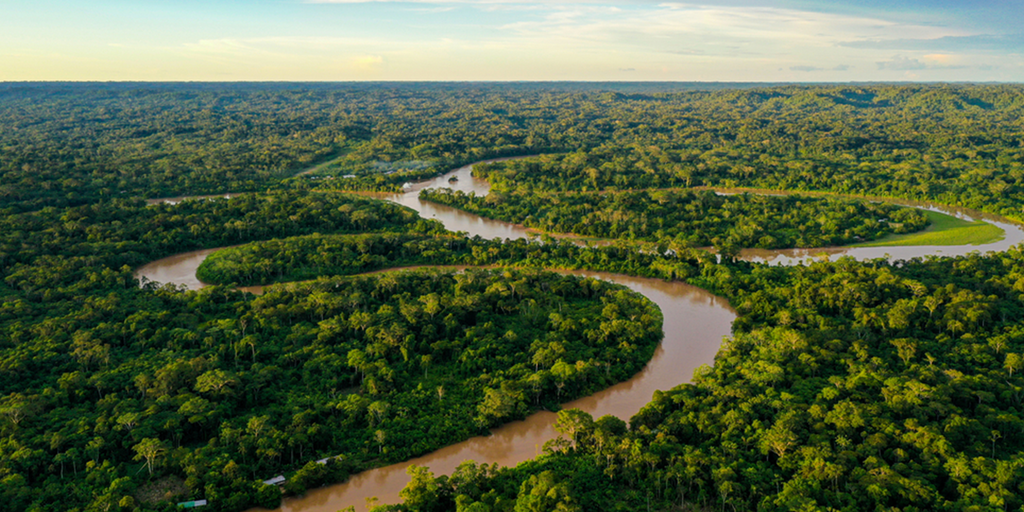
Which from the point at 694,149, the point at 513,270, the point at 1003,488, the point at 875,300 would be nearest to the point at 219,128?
the point at 694,149

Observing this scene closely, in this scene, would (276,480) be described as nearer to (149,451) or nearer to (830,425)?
(149,451)

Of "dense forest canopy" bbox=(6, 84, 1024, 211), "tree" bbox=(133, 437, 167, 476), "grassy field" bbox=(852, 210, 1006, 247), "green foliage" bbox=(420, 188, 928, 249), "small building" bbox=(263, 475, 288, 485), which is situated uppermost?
"dense forest canopy" bbox=(6, 84, 1024, 211)

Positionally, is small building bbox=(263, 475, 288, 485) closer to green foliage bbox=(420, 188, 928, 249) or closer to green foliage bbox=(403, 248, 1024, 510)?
green foliage bbox=(403, 248, 1024, 510)

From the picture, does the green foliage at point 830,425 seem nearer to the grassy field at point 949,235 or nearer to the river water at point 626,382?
the river water at point 626,382

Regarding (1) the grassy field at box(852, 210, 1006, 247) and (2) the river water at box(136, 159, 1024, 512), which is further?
(1) the grassy field at box(852, 210, 1006, 247)

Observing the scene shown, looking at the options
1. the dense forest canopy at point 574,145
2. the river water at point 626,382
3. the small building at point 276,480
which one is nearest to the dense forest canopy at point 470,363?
the small building at point 276,480

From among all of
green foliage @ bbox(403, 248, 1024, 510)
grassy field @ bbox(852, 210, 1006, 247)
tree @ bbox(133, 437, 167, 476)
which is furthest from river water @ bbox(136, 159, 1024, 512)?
tree @ bbox(133, 437, 167, 476)

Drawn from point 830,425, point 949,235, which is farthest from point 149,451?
point 949,235
